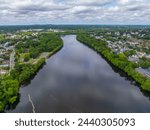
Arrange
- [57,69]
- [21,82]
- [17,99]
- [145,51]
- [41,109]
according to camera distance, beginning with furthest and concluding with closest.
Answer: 1. [145,51]
2. [57,69]
3. [21,82]
4. [17,99]
5. [41,109]

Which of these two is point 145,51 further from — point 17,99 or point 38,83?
point 17,99

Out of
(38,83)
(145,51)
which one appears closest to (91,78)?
(38,83)

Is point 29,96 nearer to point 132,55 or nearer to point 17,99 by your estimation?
point 17,99

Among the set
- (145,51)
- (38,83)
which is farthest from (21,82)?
(145,51)

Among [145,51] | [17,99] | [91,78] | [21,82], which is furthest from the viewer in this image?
[145,51]

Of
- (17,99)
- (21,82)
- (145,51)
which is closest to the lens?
(17,99)

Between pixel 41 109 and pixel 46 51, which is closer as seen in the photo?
pixel 41 109
